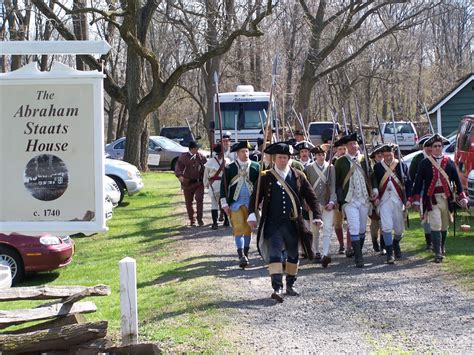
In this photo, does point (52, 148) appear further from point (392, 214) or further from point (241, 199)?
point (392, 214)

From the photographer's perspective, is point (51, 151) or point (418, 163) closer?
point (51, 151)

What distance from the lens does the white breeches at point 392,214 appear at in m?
12.3

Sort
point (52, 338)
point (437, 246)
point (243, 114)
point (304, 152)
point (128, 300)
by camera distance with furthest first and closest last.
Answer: point (243, 114) < point (304, 152) < point (437, 246) < point (128, 300) < point (52, 338)

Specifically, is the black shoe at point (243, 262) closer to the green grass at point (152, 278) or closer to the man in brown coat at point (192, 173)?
the green grass at point (152, 278)

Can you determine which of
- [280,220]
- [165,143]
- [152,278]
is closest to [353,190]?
[280,220]

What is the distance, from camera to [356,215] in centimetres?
1211

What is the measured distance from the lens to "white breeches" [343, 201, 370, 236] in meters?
12.0

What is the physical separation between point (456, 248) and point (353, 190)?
2692 millimetres

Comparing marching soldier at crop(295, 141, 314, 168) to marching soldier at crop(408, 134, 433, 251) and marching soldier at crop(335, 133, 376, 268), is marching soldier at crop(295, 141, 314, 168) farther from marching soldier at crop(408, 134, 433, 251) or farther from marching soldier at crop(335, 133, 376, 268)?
marching soldier at crop(408, 134, 433, 251)

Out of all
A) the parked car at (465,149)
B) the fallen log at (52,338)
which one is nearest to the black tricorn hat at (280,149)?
the fallen log at (52,338)

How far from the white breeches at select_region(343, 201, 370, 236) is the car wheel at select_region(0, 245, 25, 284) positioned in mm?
5021

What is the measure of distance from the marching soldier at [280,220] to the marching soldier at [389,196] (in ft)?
8.15

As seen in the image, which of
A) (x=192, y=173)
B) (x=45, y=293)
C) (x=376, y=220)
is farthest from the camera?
(x=192, y=173)

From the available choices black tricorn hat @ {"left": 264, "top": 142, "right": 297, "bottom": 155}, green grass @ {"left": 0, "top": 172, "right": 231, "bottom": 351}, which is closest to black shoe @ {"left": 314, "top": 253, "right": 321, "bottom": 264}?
green grass @ {"left": 0, "top": 172, "right": 231, "bottom": 351}
